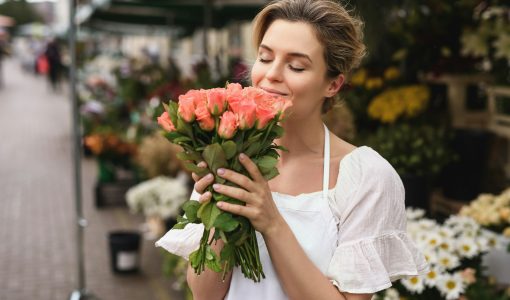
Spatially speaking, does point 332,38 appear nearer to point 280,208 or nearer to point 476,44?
point 280,208

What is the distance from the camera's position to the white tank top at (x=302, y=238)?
1.78m

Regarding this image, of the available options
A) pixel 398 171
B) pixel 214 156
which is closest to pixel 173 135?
pixel 214 156

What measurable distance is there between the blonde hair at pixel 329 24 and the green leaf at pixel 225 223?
524 mm

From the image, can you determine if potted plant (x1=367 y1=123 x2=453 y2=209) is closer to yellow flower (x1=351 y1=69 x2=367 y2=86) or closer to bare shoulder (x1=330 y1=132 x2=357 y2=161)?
yellow flower (x1=351 y1=69 x2=367 y2=86)

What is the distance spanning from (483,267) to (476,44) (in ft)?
5.69

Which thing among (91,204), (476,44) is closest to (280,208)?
(476,44)

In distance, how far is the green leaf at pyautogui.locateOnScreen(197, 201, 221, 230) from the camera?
5.08ft

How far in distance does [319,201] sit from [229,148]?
0.40m

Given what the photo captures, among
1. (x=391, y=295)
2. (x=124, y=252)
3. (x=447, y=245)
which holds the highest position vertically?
(x=447, y=245)

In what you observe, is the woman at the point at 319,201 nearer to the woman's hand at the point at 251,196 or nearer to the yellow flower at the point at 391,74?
the woman's hand at the point at 251,196

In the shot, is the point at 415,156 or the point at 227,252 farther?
the point at 415,156

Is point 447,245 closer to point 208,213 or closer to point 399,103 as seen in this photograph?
point 399,103

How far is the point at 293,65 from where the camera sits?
5.80 feet

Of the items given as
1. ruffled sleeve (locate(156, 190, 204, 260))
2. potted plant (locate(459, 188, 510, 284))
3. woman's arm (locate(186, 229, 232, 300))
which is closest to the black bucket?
potted plant (locate(459, 188, 510, 284))
